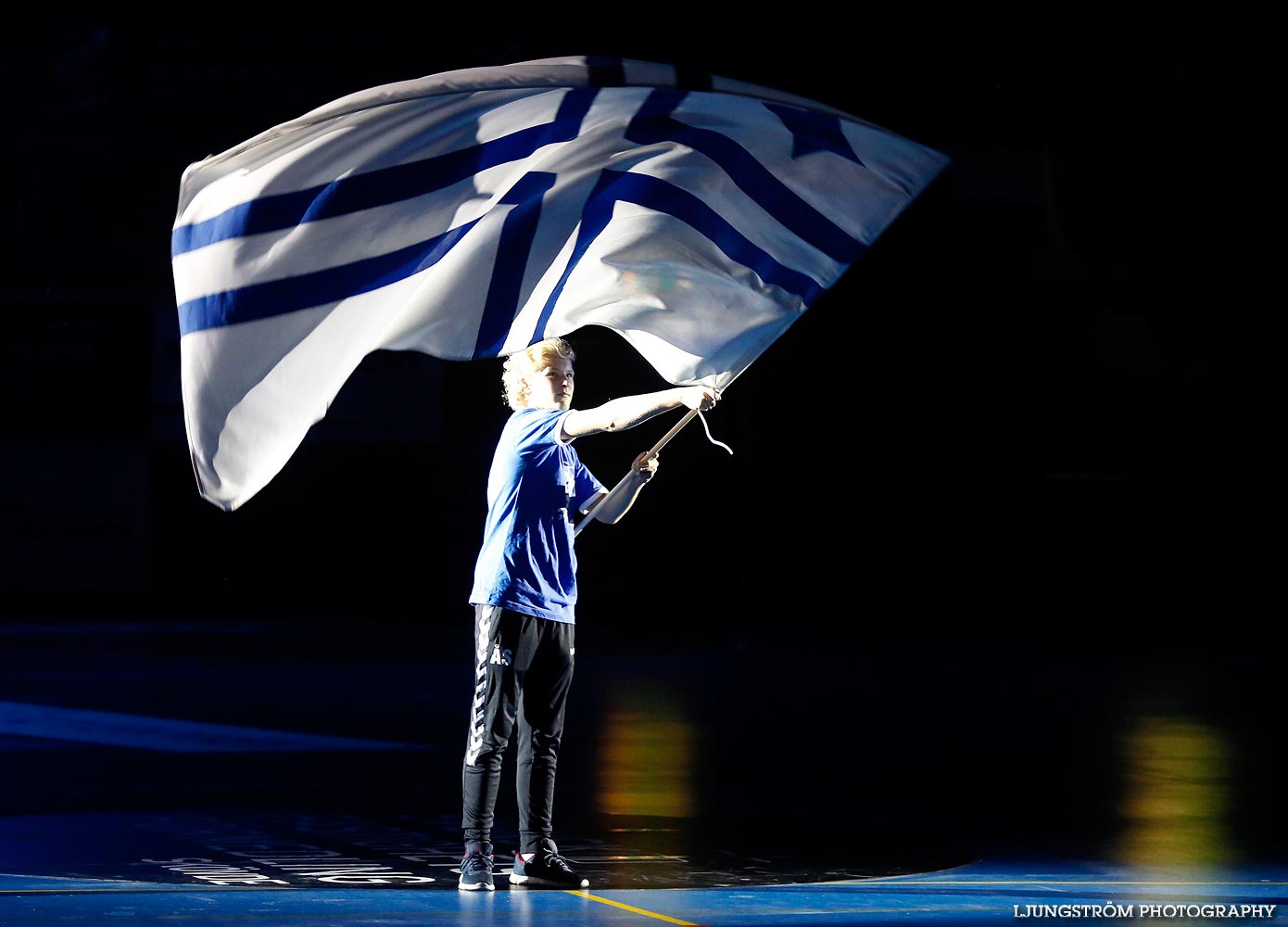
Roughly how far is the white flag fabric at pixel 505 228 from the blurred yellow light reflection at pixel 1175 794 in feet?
9.05

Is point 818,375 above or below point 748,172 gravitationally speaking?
above

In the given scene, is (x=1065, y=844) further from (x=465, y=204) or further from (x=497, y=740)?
(x=465, y=204)

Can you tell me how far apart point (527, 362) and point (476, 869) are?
174cm

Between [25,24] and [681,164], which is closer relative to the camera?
[681,164]

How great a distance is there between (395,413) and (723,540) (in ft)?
12.9

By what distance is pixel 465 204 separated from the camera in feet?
25.8

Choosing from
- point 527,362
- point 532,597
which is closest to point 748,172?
point 527,362

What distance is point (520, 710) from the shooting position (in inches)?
299

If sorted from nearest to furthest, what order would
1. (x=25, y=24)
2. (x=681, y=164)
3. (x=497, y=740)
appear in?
→ (x=497, y=740), (x=681, y=164), (x=25, y=24)

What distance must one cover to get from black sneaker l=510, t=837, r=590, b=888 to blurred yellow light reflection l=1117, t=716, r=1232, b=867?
7.72 ft

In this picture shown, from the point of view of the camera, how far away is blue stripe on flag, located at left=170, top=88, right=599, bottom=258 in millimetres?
7469

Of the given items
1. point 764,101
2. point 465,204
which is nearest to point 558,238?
point 465,204

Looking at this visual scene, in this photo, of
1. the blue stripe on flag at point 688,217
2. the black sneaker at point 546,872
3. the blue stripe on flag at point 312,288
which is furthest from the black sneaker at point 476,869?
the blue stripe on flag at point 688,217

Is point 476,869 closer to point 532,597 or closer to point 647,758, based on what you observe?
point 532,597
